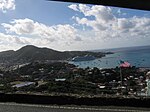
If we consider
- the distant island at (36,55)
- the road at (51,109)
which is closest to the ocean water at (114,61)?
the distant island at (36,55)

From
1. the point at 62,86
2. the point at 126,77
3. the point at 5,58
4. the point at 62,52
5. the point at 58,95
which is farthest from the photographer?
the point at 62,52

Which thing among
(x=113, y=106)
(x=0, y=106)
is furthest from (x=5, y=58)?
(x=113, y=106)

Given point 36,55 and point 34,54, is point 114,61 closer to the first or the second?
point 36,55

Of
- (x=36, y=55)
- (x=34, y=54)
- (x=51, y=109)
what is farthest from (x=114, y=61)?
(x=51, y=109)

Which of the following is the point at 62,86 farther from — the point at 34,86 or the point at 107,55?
the point at 107,55

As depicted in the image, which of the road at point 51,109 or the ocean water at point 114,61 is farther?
the ocean water at point 114,61

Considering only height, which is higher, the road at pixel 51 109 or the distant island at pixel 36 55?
the distant island at pixel 36 55

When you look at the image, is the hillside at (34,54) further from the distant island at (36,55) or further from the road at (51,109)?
the road at (51,109)

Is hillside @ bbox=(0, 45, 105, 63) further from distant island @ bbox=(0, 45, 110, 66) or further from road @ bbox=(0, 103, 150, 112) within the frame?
road @ bbox=(0, 103, 150, 112)

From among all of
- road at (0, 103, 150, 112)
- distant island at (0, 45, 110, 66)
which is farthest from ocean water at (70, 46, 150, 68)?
road at (0, 103, 150, 112)
